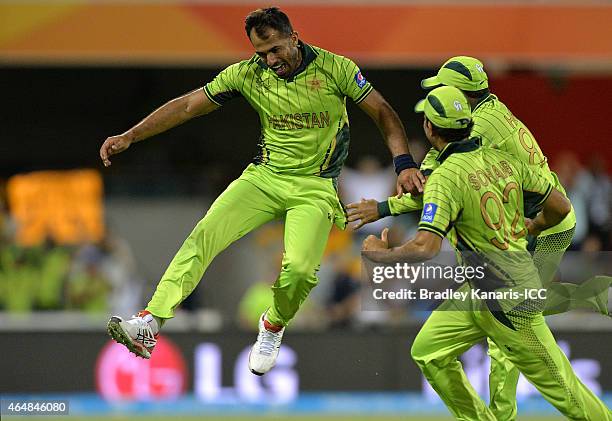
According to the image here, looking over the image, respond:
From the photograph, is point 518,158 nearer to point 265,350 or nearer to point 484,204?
point 484,204

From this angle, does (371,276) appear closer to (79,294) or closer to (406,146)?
(406,146)

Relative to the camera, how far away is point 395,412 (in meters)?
12.2

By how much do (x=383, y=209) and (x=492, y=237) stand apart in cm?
92

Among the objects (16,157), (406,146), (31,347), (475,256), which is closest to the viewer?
(475,256)

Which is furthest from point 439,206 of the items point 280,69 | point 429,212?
point 280,69

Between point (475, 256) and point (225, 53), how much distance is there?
6690 mm

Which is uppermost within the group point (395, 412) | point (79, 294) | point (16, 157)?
point (16, 157)

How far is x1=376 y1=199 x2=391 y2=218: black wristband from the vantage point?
27.2ft

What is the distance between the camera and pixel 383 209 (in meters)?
8.32

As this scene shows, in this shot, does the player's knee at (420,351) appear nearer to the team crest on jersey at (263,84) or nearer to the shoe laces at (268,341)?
the shoe laces at (268,341)

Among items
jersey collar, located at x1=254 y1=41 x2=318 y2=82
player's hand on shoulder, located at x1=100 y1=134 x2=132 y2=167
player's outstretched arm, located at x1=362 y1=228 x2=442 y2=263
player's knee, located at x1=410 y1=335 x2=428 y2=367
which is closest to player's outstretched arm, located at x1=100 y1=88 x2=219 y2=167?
player's hand on shoulder, located at x1=100 y1=134 x2=132 y2=167

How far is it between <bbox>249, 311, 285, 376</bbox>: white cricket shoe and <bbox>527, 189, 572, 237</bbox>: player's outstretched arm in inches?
67.4

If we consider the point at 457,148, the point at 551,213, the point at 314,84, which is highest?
the point at 314,84

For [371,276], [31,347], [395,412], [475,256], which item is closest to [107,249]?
[31,347]
